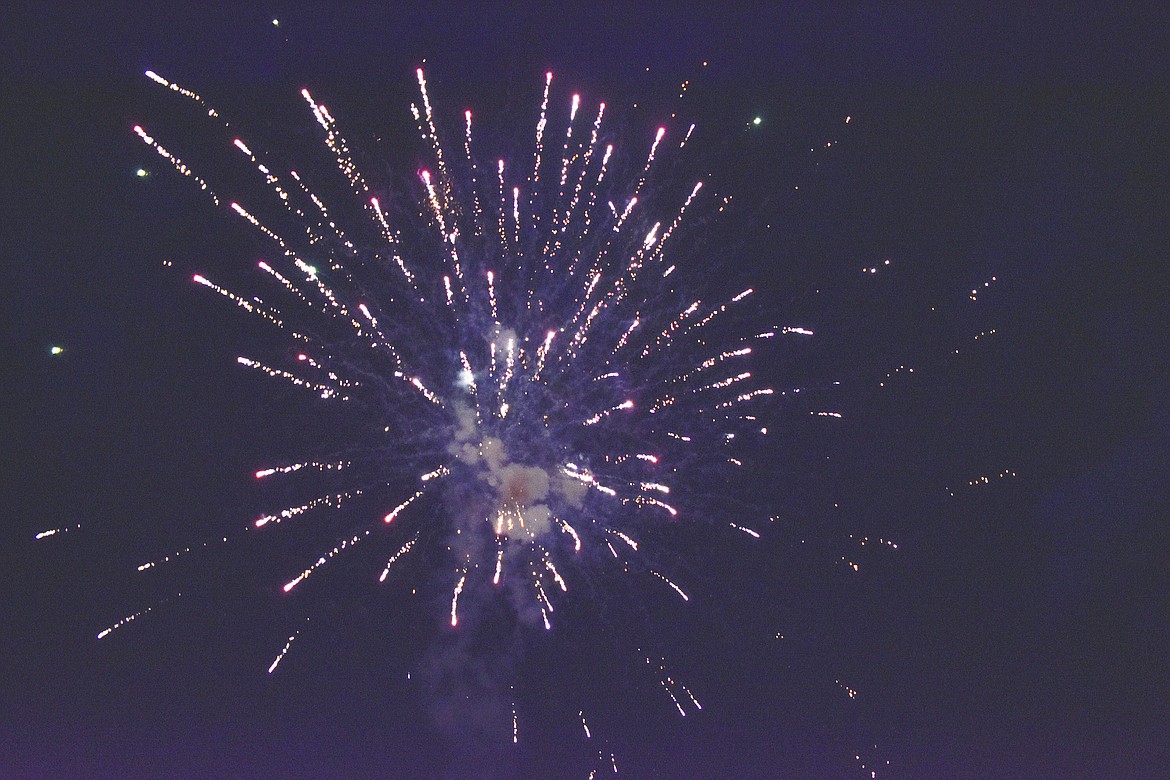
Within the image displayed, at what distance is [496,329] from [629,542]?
3797 mm

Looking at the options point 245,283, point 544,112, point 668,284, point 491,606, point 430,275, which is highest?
point 544,112

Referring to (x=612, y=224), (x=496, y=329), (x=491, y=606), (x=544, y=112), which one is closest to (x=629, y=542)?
(x=491, y=606)

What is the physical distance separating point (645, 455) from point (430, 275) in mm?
4010

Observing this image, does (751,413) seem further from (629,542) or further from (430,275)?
(430,275)

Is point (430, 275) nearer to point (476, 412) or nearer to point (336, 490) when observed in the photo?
point (476, 412)

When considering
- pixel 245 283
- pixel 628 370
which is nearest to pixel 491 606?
pixel 628 370

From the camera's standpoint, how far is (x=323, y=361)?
10.8 m

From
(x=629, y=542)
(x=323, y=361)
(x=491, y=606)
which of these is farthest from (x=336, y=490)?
(x=629, y=542)

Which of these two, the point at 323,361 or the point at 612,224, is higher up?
the point at 612,224

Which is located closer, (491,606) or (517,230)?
(517,230)

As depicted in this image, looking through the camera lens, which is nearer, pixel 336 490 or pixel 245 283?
pixel 245 283

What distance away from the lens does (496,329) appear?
10586mm

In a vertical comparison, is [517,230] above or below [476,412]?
above

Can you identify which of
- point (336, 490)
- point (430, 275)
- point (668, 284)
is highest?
point (430, 275)
